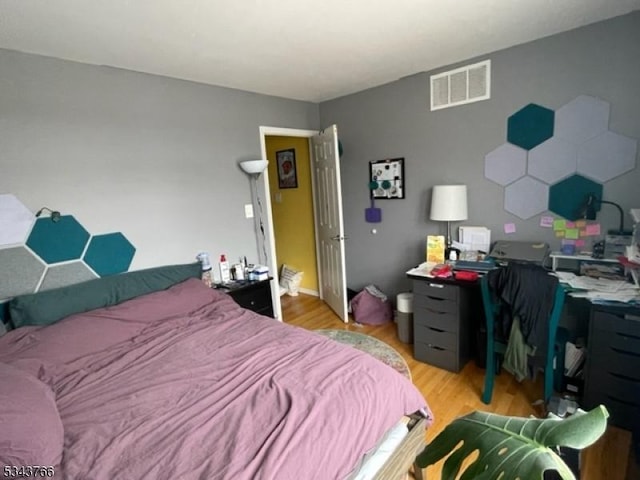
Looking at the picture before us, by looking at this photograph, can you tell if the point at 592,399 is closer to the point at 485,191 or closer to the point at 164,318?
the point at 485,191

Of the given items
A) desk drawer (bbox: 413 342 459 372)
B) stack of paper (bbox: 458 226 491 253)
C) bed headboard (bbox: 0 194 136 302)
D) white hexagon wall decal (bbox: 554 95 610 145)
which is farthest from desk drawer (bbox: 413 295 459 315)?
bed headboard (bbox: 0 194 136 302)

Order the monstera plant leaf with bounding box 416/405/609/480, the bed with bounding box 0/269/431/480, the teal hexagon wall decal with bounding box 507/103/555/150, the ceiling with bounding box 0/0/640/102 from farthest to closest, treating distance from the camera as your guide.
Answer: the teal hexagon wall decal with bounding box 507/103/555/150
the ceiling with bounding box 0/0/640/102
the bed with bounding box 0/269/431/480
the monstera plant leaf with bounding box 416/405/609/480

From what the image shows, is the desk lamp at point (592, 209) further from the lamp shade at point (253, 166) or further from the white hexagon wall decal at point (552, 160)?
the lamp shade at point (253, 166)

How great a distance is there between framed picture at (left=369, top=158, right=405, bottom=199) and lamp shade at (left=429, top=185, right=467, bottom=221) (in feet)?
1.87

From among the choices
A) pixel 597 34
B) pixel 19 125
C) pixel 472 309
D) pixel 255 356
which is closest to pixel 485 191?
pixel 472 309

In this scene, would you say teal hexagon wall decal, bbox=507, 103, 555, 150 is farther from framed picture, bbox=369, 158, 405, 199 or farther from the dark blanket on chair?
the dark blanket on chair

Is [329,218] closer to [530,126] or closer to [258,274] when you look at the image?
[258,274]

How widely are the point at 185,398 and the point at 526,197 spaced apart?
104 inches

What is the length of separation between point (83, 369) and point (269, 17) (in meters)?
2.06

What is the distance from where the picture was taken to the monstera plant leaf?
0.54m

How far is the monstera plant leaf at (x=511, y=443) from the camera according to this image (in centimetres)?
54

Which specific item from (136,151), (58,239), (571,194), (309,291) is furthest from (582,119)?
(58,239)

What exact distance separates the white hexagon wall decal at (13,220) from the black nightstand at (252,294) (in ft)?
4.31

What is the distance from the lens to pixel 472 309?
2.56m
